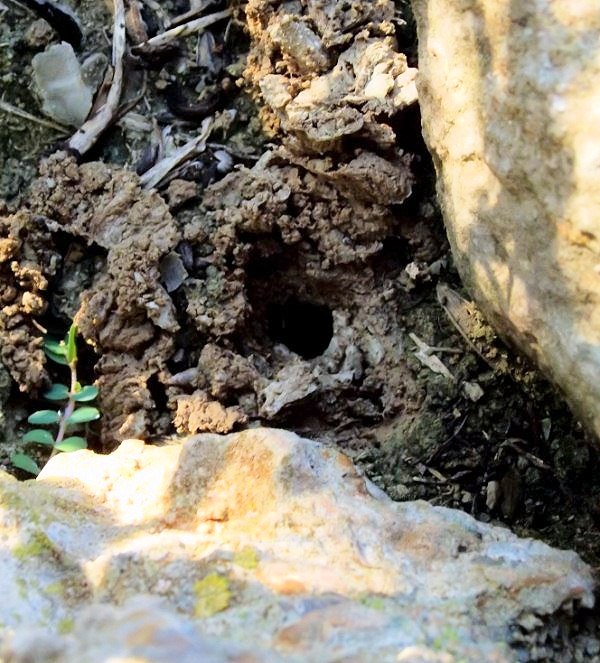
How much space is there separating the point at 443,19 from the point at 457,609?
1.11 m

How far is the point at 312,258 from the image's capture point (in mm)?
2154

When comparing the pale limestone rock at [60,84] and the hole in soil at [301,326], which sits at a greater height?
the pale limestone rock at [60,84]

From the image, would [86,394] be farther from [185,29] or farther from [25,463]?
[185,29]

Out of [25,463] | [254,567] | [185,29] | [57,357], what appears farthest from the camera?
[185,29]

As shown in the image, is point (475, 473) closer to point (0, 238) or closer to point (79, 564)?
point (79, 564)

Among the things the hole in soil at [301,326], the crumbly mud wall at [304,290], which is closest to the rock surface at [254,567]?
the crumbly mud wall at [304,290]

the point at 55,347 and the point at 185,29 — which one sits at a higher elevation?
the point at 185,29

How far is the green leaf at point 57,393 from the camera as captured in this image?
2023mm

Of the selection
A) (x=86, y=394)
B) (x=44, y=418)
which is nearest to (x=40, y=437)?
(x=44, y=418)

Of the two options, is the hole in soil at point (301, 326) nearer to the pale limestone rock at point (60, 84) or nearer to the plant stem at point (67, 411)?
the plant stem at point (67, 411)

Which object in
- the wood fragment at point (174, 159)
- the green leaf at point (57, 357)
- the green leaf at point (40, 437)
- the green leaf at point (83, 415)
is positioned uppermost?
the wood fragment at point (174, 159)

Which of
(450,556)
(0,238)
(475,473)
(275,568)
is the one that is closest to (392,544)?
(450,556)

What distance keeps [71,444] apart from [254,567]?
3.03ft

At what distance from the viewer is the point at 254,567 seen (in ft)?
3.95
